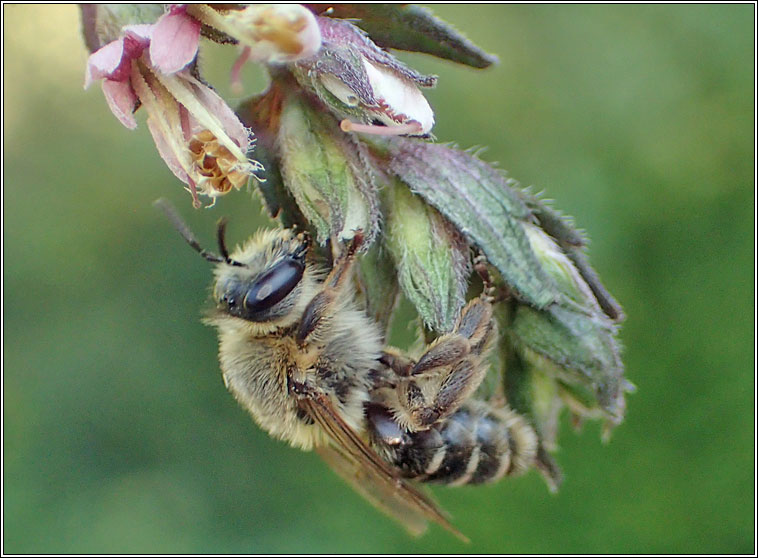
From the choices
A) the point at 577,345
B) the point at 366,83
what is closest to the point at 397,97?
the point at 366,83

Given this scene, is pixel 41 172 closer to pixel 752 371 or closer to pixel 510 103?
pixel 510 103

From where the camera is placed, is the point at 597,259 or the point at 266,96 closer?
the point at 266,96

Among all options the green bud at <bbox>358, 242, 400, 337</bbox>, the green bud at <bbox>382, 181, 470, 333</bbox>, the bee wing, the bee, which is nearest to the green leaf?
the green bud at <bbox>382, 181, 470, 333</bbox>

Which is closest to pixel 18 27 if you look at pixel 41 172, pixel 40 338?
pixel 41 172

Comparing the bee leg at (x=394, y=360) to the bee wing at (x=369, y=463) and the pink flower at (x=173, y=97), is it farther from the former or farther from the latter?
the pink flower at (x=173, y=97)

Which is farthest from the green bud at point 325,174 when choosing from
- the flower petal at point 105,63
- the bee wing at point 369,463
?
the bee wing at point 369,463

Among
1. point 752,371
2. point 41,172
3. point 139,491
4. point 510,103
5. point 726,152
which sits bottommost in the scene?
point 139,491

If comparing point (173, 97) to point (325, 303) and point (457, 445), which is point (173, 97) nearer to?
point (325, 303)
